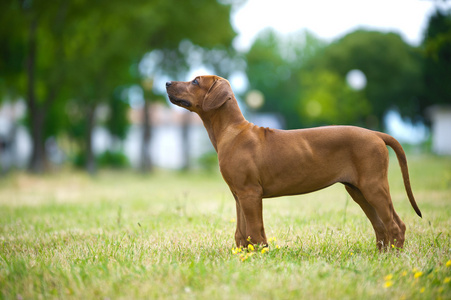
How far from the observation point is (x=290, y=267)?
3615 mm

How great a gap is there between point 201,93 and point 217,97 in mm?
225

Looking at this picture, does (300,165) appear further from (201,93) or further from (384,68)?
(384,68)

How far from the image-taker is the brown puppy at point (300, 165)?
4121 mm

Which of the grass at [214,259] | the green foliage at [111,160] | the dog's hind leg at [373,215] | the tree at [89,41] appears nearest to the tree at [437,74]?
the tree at [89,41]

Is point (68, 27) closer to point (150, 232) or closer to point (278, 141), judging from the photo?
point (150, 232)

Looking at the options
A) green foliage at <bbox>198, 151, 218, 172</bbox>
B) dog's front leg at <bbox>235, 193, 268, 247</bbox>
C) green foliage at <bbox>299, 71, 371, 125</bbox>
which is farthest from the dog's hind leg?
green foliage at <bbox>299, 71, 371, 125</bbox>

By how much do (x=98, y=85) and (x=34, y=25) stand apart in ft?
14.7

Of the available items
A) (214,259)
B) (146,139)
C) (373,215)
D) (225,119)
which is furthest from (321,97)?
(214,259)

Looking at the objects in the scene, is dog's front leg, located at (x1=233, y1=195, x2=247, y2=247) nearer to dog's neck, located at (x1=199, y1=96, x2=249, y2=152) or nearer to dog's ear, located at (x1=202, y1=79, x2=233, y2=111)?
dog's neck, located at (x1=199, y1=96, x2=249, y2=152)

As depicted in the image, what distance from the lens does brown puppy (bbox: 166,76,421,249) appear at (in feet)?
13.5

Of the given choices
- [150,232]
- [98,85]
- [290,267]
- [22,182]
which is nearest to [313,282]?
[290,267]

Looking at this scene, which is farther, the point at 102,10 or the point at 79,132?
the point at 79,132

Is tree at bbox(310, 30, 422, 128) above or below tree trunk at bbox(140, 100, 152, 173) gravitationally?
above

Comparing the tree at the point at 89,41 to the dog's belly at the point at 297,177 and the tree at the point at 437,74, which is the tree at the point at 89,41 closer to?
the dog's belly at the point at 297,177
